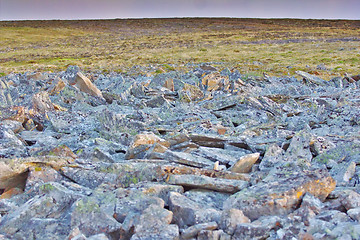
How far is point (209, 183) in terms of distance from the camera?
3809 millimetres

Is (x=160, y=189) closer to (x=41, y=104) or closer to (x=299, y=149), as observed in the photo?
(x=299, y=149)

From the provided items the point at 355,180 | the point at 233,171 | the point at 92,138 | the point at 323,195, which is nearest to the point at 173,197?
the point at 233,171

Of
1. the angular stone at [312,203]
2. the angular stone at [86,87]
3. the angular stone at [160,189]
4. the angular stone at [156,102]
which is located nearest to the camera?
the angular stone at [312,203]

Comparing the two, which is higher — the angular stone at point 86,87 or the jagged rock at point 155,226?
the angular stone at point 86,87

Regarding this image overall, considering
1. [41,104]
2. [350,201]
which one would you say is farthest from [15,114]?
[350,201]

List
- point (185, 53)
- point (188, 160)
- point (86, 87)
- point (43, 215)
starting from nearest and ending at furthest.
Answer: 1. point (43, 215)
2. point (188, 160)
3. point (86, 87)
4. point (185, 53)

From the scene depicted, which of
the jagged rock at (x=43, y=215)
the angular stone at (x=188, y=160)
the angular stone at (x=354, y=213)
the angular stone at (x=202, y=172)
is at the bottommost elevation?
the jagged rock at (x=43, y=215)

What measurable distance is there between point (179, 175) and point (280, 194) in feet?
4.11

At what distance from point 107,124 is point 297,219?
15.3ft

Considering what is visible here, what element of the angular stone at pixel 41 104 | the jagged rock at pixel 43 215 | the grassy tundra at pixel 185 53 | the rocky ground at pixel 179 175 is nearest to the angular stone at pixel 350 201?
the rocky ground at pixel 179 175

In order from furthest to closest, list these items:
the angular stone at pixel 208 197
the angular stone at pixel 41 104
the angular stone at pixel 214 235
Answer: the angular stone at pixel 41 104 < the angular stone at pixel 208 197 < the angular stone at pixel 214 235

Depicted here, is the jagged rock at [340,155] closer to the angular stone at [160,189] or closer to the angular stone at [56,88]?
the angular stone at [160,189]

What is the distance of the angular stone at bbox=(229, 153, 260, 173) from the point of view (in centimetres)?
443

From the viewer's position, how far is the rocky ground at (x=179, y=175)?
303cm
